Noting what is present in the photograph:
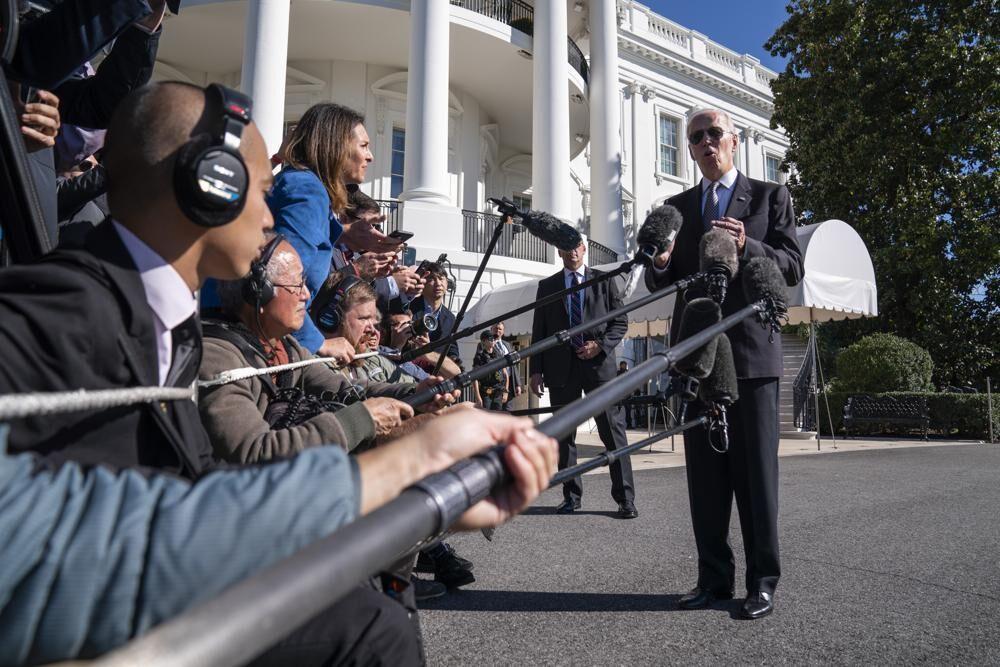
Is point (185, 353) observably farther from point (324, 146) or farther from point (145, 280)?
point (324, 146)

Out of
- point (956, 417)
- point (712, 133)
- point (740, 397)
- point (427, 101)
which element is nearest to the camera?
point (740, 397)

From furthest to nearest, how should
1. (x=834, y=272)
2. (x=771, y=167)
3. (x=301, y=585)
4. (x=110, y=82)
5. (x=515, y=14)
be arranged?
(x=771, y=167)
(x=515, y=14)
(x=834, y=272)
(x=110, y=82)
(x=301, y=585)

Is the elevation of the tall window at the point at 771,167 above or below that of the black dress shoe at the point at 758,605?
above

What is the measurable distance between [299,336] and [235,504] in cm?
192

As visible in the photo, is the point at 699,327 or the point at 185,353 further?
the point at 699,327

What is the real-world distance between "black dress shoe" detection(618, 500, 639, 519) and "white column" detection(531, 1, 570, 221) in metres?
10.9

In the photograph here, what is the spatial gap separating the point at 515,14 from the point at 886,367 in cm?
1322

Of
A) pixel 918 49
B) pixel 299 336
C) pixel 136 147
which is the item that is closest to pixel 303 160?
pixel 299 336

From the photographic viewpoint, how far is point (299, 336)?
2639 mm

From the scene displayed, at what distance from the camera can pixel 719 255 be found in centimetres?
254

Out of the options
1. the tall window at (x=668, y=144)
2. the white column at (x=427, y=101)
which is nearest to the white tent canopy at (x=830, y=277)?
the white column at (x=427, y=101)

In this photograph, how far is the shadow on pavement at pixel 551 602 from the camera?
299cm

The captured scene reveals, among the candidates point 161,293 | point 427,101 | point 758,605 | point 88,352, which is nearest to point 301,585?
point 88,352

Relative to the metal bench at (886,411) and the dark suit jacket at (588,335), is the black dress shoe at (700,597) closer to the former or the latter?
the dark suit jacket at (588,335)
